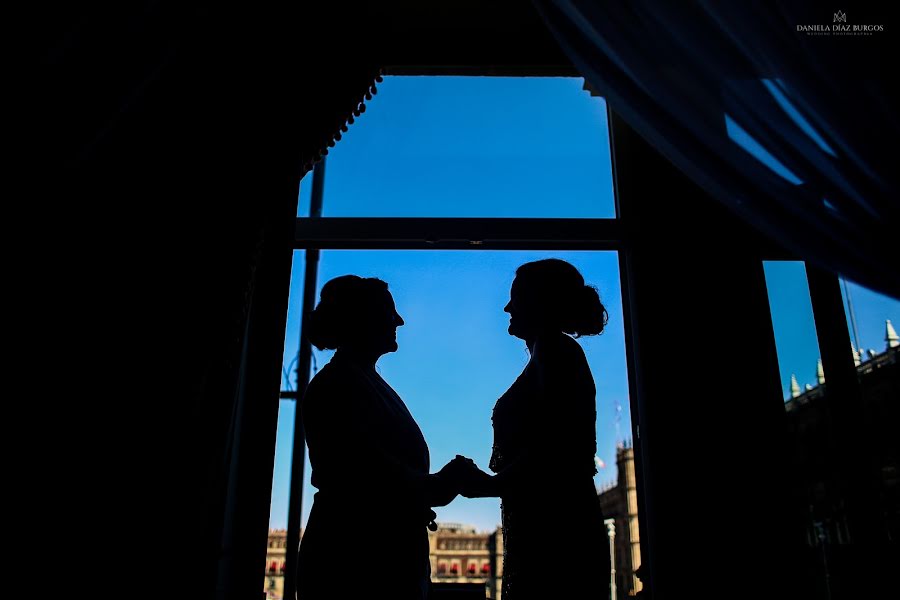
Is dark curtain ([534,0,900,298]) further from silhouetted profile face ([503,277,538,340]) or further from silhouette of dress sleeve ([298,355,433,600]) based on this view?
silhouette of dress sleeve ([298,355,433,600])

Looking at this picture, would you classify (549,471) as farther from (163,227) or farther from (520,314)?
(163,227)

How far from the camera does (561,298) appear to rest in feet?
5.19

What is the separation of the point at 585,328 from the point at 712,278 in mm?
733

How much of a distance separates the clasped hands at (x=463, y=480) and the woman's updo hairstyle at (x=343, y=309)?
1.34 ft

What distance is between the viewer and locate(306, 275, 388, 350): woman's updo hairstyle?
5.11ft

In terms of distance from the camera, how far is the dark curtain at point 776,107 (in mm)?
1305

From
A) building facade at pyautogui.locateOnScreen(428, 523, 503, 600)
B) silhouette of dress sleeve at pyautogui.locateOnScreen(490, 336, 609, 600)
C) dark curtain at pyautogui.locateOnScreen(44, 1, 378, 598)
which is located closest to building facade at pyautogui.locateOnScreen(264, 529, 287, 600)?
dark curtain at pyautogui.locateOnScreen(44, 1, 378, 598)

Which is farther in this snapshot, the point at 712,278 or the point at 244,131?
the point at 712,278

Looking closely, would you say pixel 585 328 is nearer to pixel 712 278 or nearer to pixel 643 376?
pixel 643 376

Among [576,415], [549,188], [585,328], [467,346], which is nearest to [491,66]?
[549,188]

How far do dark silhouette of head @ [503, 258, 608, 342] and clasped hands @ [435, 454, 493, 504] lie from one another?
14.8 inches

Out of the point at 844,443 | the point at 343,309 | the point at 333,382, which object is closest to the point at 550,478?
the point at 333,382

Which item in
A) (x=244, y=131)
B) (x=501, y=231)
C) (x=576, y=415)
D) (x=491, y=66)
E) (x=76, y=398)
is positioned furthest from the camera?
(x=491, y=66)

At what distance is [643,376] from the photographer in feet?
6.53
